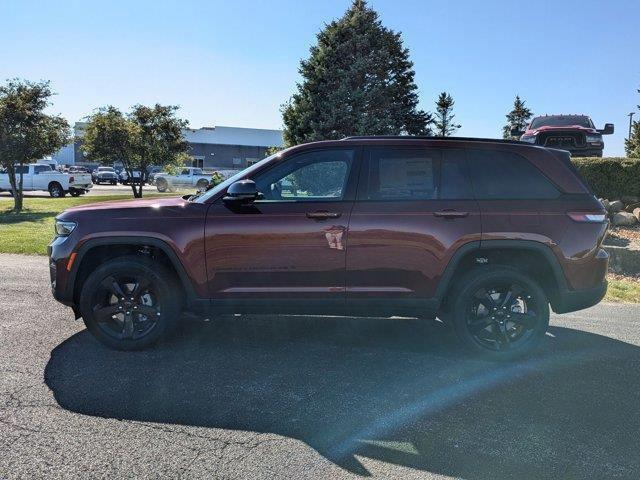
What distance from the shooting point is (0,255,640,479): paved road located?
3043 millimetres

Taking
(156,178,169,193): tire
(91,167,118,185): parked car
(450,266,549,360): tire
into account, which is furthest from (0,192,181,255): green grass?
(91,167,118,185): parked car

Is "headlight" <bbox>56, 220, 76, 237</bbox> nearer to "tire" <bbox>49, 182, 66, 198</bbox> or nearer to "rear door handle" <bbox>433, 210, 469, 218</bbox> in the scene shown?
"rear door handle" <bbox>433, 210, 469, 218</bbox>

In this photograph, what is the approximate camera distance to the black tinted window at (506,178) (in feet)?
15.6

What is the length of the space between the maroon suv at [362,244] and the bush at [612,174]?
894cm

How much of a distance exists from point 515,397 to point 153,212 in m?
3.34

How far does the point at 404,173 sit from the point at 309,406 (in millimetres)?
2219

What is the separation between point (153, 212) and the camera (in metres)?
4.70

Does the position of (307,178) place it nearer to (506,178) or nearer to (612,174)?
(506,178)

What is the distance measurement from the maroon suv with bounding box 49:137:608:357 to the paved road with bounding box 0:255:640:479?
17.3 inches

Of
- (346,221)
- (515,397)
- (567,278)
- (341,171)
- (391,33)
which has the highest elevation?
(391,33)

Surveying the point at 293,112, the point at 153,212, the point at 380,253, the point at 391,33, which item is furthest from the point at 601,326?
the point at 391,33

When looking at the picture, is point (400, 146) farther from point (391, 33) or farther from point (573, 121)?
point (391, 33)

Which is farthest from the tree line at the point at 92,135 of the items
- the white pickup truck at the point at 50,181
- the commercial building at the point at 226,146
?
the commercial building at the point at 226,146

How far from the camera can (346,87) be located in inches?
742
